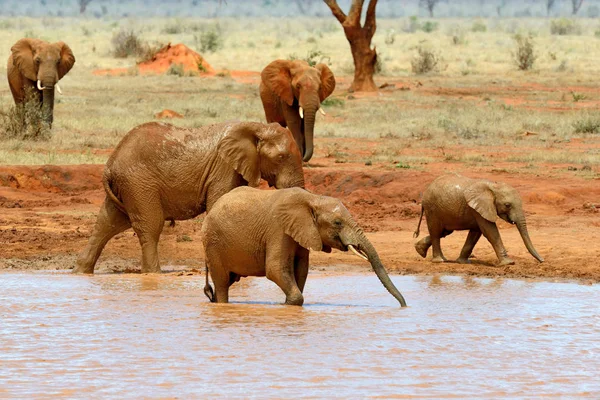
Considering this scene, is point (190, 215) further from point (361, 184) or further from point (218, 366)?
point (361, 184)

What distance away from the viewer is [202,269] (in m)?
12.3

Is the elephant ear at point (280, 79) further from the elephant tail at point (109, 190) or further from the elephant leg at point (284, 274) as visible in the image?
the elephant leg at point (284, 274)

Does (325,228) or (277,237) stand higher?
(325,228)

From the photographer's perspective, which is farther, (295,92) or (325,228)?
(295,92)

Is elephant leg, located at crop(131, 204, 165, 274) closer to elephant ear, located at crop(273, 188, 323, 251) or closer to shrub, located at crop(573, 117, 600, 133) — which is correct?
elephant ear, located at crop(273, 188, 323, 251)

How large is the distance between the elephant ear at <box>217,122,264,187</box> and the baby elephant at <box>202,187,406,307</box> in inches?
48.7

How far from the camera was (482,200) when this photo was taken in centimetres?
1164

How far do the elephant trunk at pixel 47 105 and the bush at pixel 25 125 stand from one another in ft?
0.94

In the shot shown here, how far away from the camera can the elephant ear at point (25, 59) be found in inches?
894

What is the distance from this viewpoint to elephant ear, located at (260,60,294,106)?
1819 cm

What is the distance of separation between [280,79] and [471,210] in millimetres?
6964

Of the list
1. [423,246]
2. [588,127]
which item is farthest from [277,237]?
[588,127]

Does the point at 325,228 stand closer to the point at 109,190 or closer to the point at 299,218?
the point at 299,218

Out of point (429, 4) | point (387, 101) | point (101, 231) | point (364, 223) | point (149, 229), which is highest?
point (149, 229)
